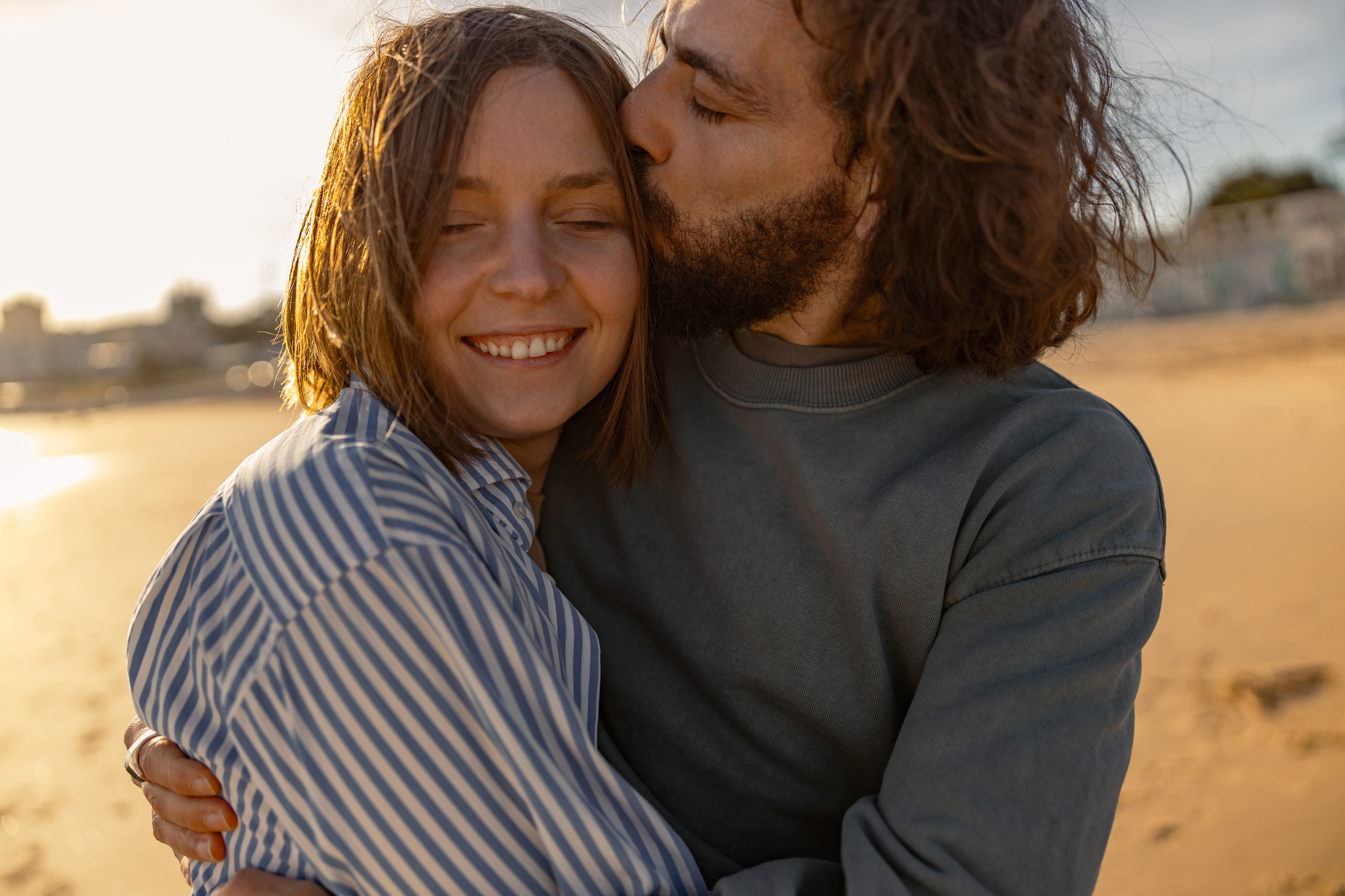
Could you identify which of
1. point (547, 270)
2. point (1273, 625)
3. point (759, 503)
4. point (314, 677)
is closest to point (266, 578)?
point (314, 677)

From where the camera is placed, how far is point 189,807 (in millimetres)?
1575

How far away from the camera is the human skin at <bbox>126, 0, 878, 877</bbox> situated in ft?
6.40

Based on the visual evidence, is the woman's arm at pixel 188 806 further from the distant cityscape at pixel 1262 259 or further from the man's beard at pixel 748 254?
the distant cityscape at pixel 1262 259

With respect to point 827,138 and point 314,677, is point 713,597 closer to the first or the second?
point 314,677

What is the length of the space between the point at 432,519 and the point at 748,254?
1.06m

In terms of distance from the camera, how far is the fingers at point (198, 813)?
5.04 feet

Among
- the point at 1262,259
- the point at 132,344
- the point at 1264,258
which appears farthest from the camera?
the point at 132,344

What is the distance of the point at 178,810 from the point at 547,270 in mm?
1254

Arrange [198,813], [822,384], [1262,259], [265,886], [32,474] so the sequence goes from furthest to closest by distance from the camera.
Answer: [1262,259] < [32,474] < [822,384] < [198,813] < [265,886]

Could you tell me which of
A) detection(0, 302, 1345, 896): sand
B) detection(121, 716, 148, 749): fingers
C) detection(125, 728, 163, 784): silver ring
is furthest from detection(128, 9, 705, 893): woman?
detection(0, 302, 1345, 896): sand

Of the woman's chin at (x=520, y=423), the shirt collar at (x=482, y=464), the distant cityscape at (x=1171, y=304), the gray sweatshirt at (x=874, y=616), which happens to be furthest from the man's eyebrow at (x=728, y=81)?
the distant cityscape at (x=1171, y=304)

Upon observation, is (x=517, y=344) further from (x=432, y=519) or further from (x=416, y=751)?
(x=416, y=751)

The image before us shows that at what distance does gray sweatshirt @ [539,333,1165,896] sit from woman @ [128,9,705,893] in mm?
244

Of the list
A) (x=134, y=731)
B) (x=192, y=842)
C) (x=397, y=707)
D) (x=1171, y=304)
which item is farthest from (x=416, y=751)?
(x=1171, y=304)
